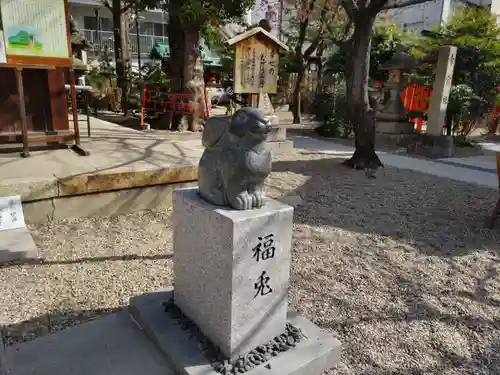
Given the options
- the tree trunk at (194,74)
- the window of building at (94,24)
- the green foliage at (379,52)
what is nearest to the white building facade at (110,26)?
the window of building at (94,24)

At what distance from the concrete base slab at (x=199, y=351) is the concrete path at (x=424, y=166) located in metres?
5.31

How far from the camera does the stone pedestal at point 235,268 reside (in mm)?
1865

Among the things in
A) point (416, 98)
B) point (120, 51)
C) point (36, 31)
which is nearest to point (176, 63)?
point (120, 51)

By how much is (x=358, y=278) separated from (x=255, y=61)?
221 inches

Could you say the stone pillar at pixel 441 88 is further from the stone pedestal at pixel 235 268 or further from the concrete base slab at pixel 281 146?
the stone pedestal at pixel 235 268

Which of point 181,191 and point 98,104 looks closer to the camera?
point 181,191

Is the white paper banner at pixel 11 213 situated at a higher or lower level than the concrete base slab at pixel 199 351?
higher

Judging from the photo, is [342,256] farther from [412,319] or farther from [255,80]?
[255,80]

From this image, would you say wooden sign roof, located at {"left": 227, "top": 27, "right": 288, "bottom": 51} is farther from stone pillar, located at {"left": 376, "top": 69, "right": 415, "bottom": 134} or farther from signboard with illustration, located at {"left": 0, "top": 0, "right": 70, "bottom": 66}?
stone pillar, located at {"left": 376, "top": 69, "right": 415, "bottom": 134}

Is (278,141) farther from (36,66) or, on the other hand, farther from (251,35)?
(36,66)

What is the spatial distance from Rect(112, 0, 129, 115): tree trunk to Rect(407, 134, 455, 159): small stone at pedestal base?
29.1ft

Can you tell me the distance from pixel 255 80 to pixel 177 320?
6.21m

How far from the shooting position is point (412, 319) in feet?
8.68

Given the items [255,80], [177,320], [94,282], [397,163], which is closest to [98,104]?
[255,80]
